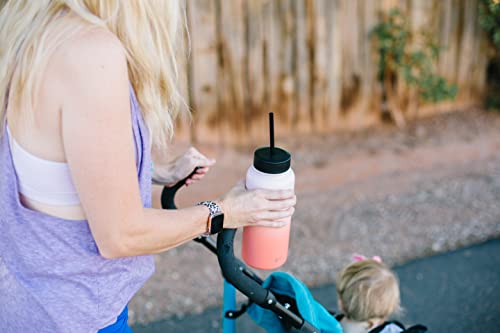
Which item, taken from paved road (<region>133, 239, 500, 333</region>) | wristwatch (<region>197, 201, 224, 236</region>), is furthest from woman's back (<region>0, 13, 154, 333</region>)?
paved road (<region>133, 239, 500, 333</region>)

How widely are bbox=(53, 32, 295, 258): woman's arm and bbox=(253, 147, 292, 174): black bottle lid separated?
0.34 metres

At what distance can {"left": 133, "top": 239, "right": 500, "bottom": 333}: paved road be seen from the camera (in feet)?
11.2

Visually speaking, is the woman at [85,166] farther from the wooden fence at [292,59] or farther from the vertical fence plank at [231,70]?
the vertical fence plank at [231,70]

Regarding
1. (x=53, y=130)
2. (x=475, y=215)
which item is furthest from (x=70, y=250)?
(x=475, y=215)

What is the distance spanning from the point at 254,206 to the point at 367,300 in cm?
95

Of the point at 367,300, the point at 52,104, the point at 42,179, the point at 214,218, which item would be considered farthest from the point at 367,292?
the point at 52,104

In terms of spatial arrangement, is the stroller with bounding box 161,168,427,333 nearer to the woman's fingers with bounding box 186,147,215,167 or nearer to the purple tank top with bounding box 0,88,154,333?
the woman's fingers with bounding box 186,147,215,167

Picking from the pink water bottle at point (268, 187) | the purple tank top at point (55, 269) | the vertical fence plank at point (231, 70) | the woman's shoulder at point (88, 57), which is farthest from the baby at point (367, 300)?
the vertical fence plank at point (231, 70)

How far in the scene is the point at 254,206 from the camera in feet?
5.64

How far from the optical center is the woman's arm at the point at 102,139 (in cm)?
137

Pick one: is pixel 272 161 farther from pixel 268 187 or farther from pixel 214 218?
pixel 214 218

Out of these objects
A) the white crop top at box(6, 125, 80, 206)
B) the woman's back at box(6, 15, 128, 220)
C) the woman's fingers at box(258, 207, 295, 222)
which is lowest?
the woman's fingers at box(258, 207, 295, 222)

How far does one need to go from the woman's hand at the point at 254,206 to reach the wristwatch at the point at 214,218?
0.01 m

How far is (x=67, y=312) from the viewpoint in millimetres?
1647
